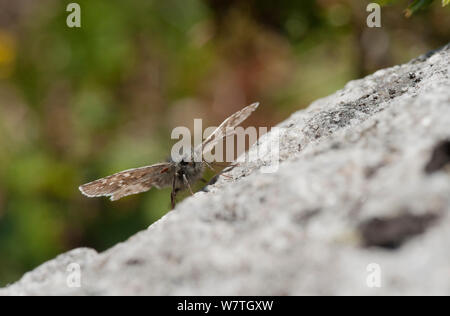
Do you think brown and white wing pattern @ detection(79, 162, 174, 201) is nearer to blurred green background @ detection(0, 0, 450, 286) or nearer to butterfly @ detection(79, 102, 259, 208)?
butterfly @ detection(79, 102, 259, 208)

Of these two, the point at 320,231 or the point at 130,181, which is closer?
the point at 320,231

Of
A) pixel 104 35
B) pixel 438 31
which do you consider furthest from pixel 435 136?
pixel 104 35

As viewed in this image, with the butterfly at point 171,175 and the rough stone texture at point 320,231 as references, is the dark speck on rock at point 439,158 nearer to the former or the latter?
the rough stone texture at point 320,231

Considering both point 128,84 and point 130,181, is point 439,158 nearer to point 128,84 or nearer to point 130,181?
point 130,181

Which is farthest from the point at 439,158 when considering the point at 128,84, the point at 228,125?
the point at 128,84

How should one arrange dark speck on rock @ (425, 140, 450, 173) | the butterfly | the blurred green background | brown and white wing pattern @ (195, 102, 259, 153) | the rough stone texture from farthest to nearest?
the blurred green background, the butterfly, brown and white wing pattern @ (195, 102, 259, 153), dark speck on rock @ (425, 140, 450, 173), the rough stone texture

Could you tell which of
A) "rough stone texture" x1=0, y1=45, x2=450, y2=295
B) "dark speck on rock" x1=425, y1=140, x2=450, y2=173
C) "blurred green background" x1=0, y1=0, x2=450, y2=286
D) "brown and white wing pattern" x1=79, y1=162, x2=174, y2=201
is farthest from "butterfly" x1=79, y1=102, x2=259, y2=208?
"blurred green background" x1=0, y1=0, x2=450, y2=286
